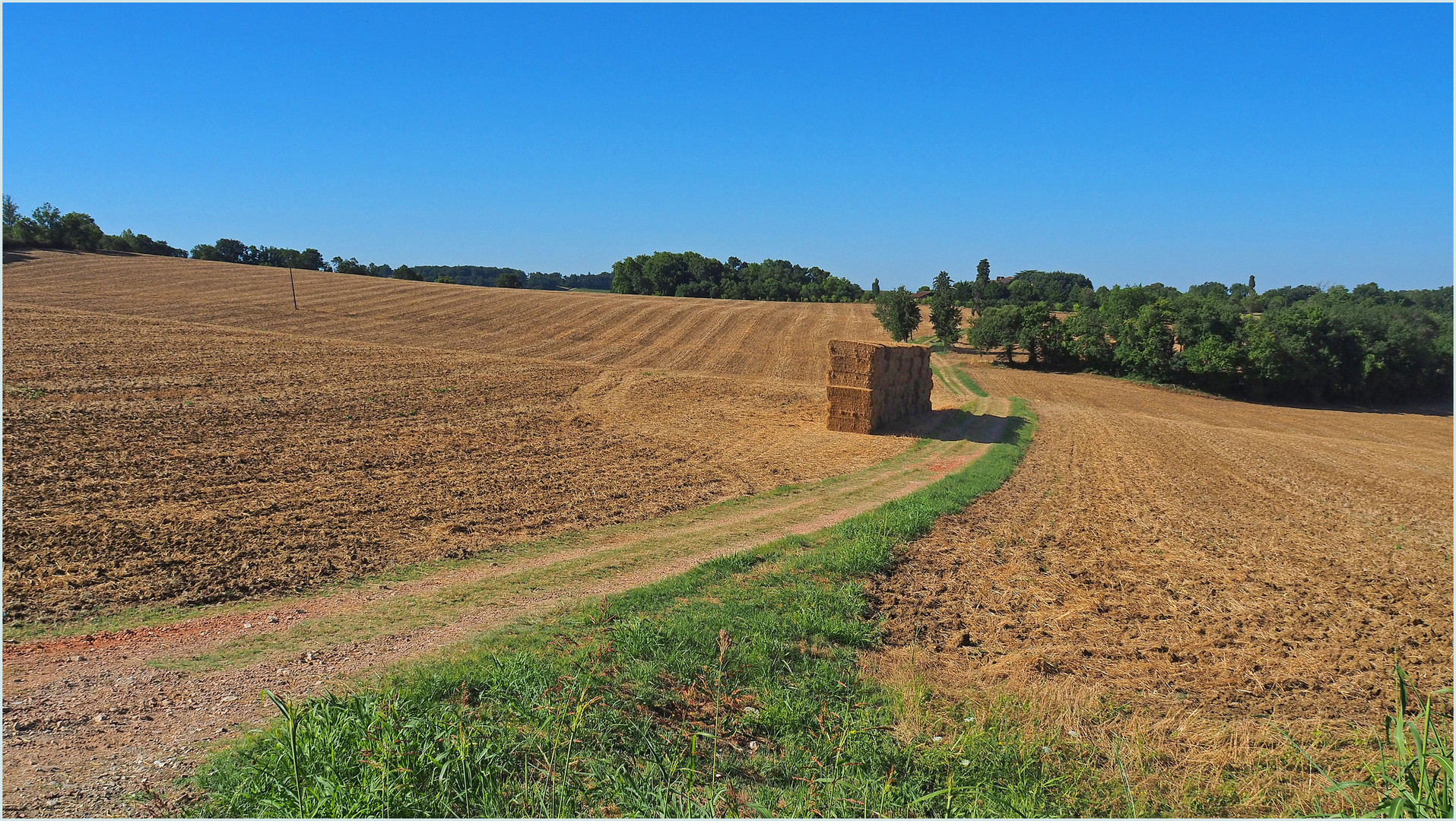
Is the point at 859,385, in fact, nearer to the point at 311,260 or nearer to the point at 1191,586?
the point at 1191,586

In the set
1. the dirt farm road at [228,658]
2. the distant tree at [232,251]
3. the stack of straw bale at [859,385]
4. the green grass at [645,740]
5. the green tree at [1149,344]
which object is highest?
the distant tree at [232,251]

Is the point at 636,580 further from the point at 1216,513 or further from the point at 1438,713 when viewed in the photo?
the point at 1216,513

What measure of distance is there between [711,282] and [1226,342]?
75954 mm

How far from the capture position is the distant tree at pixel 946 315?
56.4 m

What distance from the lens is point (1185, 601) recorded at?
33.2 feet

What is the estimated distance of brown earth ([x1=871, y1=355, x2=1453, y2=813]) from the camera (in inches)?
276

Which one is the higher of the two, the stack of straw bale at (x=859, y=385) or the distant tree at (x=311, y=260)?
the distant tree at (x=311, y=260)

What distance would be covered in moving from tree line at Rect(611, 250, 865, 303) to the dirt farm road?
3611 inches

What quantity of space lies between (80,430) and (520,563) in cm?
1218

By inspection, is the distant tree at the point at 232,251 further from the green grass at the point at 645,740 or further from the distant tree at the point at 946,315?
the green grass at the point at 645,740

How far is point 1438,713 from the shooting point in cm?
720

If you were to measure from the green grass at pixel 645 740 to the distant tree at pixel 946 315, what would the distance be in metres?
51.8

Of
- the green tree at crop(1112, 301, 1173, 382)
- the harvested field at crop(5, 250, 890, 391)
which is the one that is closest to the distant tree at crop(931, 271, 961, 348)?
the harvested field at crop(5, 250, 890, 391)

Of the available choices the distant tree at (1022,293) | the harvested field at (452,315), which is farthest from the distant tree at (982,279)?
the harvested field at (452,315)
